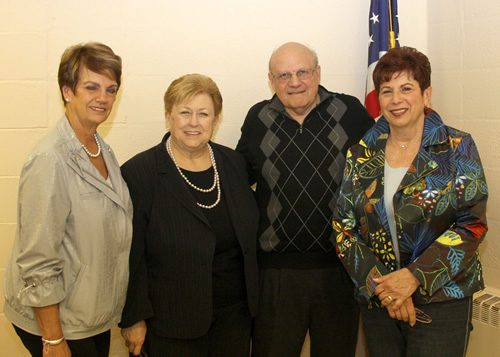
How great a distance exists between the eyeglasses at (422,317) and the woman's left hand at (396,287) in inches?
3.2

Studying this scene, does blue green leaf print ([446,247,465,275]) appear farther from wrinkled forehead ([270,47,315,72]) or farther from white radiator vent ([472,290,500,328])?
wrinkled forehead ([270,47,315,72])

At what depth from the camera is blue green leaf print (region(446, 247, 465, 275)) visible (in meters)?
1.75

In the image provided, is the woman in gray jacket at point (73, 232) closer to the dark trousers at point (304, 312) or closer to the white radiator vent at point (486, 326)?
the dark trousers at point (304, 312)

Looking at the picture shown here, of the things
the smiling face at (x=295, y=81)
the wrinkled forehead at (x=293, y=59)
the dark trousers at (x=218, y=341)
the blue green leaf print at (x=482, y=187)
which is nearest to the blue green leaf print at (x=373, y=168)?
the blue green leaf print at (x=482, y=187)

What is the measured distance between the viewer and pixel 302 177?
2.25 meters

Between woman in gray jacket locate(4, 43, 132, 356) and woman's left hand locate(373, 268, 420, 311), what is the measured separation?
104 cm

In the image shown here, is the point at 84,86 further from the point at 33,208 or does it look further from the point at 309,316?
the point at 309,316

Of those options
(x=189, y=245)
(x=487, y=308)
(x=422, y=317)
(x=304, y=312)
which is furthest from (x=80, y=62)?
(x=487, y=308)

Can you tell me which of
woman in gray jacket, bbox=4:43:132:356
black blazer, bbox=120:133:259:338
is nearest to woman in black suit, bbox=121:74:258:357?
black blazer, bbox=120:133:259:338

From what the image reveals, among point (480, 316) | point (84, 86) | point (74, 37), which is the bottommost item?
point (480, 316)

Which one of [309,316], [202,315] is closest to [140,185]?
[202,315]

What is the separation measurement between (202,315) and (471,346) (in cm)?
155

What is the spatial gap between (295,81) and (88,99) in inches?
39.6

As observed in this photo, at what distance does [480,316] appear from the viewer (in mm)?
2471
